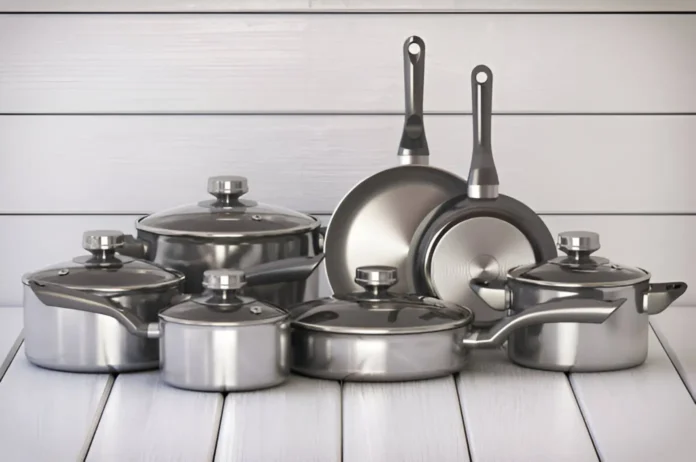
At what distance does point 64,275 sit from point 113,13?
496mm

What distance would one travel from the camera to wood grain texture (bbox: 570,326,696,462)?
3.09 ft

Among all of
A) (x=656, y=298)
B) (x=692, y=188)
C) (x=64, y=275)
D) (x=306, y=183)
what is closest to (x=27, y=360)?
(x=64, y=275)

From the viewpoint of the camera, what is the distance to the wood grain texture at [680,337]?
1.14 meters

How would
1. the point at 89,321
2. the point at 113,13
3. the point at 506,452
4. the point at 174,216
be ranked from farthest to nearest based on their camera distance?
the point at 113,13 < the point at 174,216 < the point at 89,321 < the point at 506,452

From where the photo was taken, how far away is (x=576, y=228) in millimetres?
1522

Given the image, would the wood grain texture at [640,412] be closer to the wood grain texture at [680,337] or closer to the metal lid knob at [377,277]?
the wood grain texture at [680,337]

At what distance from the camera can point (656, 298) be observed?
44.9 inches

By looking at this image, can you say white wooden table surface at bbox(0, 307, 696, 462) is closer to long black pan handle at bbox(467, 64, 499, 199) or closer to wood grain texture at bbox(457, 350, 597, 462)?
wood grain texture at bbox(457, 350, 597, 462)

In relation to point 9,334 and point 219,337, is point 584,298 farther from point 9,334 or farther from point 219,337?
point 9,334

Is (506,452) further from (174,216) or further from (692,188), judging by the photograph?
(692,188)

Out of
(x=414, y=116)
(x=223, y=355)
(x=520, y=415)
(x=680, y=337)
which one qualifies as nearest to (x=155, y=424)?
(x=223, y=355)

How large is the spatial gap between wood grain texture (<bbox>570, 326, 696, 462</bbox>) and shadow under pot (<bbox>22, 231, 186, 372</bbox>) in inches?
16.9

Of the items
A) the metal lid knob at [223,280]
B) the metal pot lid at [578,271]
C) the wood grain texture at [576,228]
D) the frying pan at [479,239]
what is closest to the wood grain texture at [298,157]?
the wood grain texture at [576,228]

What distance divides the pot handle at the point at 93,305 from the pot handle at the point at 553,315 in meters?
0.32
